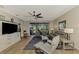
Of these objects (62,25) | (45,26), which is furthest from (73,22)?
(45,26)

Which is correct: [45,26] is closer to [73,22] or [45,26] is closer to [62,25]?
[62,25]

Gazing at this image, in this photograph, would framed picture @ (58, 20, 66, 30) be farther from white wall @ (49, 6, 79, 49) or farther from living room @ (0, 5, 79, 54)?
white wall @ (49, 6, 79, 49)

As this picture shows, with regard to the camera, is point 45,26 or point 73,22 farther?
point 45,26

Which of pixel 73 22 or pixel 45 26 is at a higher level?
pixel 73 22

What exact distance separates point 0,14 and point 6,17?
606 millimetres

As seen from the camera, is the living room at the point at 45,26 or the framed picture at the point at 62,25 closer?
the living room at the point at 45,26

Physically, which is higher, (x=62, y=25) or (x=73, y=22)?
(x=73, y=22)

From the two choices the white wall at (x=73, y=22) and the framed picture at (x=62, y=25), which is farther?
the framed picture at (x=62, y=25)

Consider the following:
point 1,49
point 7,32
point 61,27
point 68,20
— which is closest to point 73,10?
point 68,20

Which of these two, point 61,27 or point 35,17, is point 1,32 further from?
point 61,27

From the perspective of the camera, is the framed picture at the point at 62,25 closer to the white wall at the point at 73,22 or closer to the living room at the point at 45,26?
the living room at the point at 45,26

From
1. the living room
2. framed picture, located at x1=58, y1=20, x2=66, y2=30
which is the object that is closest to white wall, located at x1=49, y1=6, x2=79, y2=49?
the living room

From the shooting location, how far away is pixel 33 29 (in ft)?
18.1

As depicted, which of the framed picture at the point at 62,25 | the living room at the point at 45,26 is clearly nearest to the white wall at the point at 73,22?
the living room at the point at 45,26
